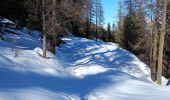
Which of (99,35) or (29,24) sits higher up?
(29,24)

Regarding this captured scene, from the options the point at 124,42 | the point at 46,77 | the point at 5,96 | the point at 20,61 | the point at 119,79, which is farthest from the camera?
the point at 124,42

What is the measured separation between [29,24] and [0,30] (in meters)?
8.63

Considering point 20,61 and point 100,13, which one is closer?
point 20,61

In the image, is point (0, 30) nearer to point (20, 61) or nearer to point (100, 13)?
point (20, 61)

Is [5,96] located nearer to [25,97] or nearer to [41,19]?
[25,97]

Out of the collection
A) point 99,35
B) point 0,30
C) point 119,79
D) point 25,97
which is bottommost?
point 99,35

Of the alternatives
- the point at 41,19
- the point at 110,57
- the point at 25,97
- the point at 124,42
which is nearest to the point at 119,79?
the point at 41,19

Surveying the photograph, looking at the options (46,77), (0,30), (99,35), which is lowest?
(99,35)

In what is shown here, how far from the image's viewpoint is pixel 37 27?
25000 mm

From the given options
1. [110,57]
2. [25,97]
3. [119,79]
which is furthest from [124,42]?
[25,97]

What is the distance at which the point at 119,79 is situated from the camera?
806 inches

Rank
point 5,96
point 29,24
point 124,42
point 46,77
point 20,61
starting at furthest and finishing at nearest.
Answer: point 124,42
point 29,24
point 20,61
point 46,77
point 5,96

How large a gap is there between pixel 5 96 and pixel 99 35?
77464mm

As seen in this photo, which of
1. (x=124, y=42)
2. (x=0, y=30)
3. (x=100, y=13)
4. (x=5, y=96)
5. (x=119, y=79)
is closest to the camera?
(x=5, y=96)
